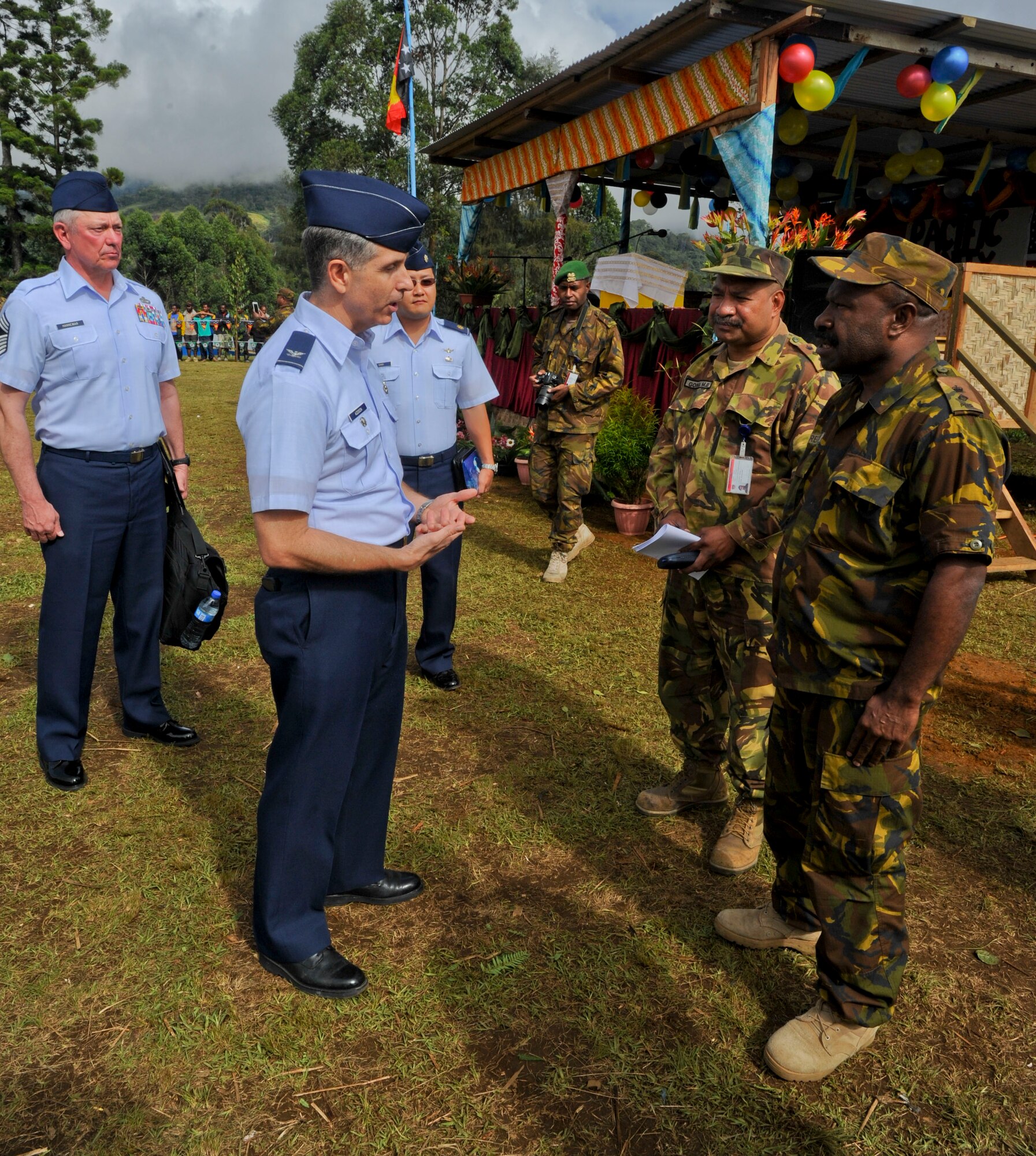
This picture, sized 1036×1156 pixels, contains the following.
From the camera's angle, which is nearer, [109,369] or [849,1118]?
[849,1118]

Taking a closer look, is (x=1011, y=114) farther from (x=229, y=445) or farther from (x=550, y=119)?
(x=229, y=445)

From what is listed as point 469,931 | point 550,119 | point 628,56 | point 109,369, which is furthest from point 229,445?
point 469,931

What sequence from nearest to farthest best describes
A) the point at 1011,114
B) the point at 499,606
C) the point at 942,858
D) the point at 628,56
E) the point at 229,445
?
the point at 942,858 → the point at 499,606 → the point at 628,56 → the point at 1011,114 → the point at 229,445

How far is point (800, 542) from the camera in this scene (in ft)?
7.18

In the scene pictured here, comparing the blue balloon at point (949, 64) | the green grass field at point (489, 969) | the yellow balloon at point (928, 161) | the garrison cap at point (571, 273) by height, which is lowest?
the green grass field at point (489, 969)

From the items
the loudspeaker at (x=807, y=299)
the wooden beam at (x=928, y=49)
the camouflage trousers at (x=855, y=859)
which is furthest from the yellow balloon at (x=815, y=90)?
the camouflage trousers at (x=855, y=859)

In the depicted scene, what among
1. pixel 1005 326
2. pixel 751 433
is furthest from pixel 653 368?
pixel 751 433

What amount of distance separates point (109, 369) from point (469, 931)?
2.51 metres

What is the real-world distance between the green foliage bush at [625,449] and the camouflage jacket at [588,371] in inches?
55.2

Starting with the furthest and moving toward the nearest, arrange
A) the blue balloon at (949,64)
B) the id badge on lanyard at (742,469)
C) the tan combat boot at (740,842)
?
1. the blue balloon at (949,64)
2. the tan combat boot at (740,842)
3. the id badge on lanyard at (742,469)

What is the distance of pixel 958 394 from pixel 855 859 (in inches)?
44.2

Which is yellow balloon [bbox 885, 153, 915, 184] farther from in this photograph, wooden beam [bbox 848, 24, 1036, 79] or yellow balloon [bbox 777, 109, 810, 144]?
wooden beam [bbox 848, 24, 1036, 79]

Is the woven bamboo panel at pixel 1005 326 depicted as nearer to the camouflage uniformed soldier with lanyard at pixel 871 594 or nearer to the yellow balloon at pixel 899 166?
the camouflage uniformed soldier with lanyard at pixel 871 594

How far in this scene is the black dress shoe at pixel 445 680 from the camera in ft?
15.4
